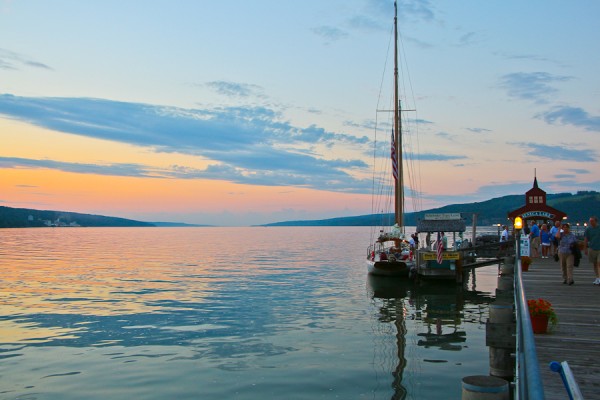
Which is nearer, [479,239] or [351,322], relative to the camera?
[351,322]

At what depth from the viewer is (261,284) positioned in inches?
1410

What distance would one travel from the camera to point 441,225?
38531 millimetres

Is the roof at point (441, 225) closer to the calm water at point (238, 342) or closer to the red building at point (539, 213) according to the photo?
the calm water at point (238, 342)

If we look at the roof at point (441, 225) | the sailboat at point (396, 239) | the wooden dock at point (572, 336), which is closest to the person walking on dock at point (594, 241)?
the wooden dock at point (572, 336)

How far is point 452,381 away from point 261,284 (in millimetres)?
23384

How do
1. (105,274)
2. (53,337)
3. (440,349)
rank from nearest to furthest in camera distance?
(440,349) → (53,337) → (105,274)

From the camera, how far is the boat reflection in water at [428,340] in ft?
43.4

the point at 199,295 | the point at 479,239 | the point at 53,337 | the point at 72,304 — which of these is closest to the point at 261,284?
the point at 199,295

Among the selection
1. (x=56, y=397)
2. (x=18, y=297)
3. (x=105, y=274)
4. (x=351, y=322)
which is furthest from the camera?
(x=105, y=274)

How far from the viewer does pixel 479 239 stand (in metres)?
62.8

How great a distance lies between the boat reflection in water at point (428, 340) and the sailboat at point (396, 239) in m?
4.49

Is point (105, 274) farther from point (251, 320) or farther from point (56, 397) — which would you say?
point (56, 397)

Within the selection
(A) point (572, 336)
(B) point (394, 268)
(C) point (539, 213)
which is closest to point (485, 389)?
(A) point (572, 336)

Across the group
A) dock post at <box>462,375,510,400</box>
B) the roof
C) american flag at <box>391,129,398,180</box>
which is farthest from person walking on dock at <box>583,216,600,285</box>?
american flag at <box>391,129,398,180</box>
